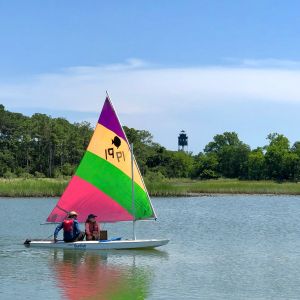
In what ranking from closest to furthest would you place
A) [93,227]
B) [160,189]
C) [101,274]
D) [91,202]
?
[101,274], [93,227], [91,202], [160,189]

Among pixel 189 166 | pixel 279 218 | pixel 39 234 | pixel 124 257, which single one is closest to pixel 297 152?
pixel 189 166

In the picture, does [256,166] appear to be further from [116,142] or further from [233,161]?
[116,142]

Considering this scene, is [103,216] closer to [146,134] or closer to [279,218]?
[279,218]

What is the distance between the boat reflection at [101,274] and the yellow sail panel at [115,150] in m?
2.76

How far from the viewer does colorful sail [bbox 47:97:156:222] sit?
24.3 meters

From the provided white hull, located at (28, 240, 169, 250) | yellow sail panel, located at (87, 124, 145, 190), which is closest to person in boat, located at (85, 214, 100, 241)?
white hull, located at (28, 240, 169, 250)

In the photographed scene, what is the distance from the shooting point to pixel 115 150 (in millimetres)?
24281

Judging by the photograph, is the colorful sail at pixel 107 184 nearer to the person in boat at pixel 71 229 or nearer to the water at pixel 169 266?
the person in boat at pixel 71 229

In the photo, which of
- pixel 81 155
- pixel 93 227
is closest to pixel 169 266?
pixel 93 227

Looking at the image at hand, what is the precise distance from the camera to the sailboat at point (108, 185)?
24234 millimetres

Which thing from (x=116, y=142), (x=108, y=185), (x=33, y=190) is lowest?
(x=33, y=190)

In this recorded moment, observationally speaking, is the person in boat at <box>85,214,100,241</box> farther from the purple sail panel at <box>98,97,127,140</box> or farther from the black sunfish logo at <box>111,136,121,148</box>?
the purple sail panel at <box>98,97,127,140</box>

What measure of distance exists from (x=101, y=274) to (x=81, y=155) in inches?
3020

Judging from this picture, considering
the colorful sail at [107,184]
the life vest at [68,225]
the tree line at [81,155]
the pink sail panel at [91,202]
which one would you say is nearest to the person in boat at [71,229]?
the life vest at [68,225]
